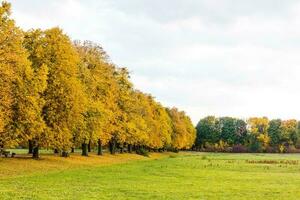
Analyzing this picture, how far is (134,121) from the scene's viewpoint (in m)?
96.0

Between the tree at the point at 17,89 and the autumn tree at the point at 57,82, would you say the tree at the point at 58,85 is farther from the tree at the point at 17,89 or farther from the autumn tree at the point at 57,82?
the tree at the point at 17,89

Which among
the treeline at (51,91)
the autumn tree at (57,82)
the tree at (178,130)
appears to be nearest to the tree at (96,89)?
the treeline at (51,91)

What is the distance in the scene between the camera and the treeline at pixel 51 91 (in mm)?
45531

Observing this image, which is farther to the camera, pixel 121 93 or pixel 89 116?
pixel 121 93

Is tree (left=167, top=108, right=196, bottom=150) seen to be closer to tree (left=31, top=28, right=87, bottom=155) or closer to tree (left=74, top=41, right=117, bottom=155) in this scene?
tree (left=74, top=41, right=117, bottom=155)

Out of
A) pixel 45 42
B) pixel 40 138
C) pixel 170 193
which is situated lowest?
pixel 170 193

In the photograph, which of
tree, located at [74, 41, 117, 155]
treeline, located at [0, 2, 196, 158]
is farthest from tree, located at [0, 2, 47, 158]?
tree, located at [74, 41, 117, 155]

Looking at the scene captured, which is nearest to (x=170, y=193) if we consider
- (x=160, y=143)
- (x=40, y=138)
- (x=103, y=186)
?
(x=103, y=186)

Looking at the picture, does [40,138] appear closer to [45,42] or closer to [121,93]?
[45,42]

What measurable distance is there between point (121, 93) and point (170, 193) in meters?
61.9

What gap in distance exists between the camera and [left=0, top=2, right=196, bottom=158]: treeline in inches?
1793

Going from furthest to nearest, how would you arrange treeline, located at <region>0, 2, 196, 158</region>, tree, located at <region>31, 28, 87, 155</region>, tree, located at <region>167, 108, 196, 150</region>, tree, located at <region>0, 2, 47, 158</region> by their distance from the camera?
1. tree, located at <region>167, 108, 196, 150</region>
2. tree, located at <region>31, 28, 87, 155</region>
3. treeline, located at <region>0, 2, 196, 158</region>
4. tree, located at <region>0, 2, 47, 158</region>

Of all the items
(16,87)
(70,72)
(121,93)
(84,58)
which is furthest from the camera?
(121,93)

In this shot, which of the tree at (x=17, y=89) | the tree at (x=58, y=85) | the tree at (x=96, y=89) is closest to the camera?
the tree at (x=17, y=89)
